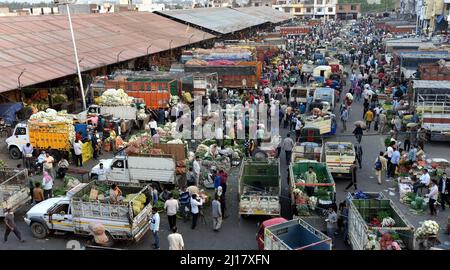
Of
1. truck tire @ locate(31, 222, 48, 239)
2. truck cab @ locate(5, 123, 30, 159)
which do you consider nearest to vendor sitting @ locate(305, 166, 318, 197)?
truck tire @ locate(31, 222, 48, 239)

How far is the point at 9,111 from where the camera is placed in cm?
2481

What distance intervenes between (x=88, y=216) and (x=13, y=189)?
3802 mm

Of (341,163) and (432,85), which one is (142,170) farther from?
(432,85)

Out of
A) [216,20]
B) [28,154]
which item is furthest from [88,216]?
[216,20]

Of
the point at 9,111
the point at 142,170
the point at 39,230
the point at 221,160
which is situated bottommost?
the point at 39,230

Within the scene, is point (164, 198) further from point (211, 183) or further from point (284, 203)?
point (284, 203)

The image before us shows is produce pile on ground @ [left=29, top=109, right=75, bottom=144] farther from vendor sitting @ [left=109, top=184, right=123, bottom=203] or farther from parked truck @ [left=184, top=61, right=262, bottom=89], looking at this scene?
parked truck @ [left=184, top=61, right=262, bottom=89]

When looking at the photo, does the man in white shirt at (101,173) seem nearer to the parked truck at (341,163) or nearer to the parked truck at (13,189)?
the parked truck at (13,189)

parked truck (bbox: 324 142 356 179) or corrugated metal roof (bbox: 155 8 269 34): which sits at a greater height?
corrugated metal roof (bbox: 155 8 269 34)

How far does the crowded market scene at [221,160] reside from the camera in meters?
12.7

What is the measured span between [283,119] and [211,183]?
400 inches

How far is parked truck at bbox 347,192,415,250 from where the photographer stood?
11.2 metres

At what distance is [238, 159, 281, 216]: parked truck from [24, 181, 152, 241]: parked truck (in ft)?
9.84
